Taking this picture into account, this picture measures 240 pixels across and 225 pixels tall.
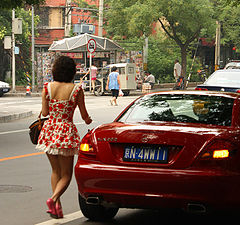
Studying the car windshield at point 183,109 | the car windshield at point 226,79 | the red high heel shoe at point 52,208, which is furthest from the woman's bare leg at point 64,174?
the car windshield at point 226,79

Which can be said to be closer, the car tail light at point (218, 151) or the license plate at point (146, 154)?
the car tail light at point (218, 151)

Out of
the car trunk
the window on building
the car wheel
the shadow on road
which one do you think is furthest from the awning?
the car trunk

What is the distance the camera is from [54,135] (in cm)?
716

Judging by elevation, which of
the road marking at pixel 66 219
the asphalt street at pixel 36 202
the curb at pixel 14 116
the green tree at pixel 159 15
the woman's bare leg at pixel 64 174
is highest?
the green tree at pixel 159 15

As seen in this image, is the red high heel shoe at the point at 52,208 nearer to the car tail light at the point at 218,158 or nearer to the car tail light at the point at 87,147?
the car tail light at the point at 87,147

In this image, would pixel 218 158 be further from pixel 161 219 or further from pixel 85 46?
pixel 85 46

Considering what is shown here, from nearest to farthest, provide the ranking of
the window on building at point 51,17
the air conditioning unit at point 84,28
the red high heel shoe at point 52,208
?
the red high heel shoe at point 52,208 → the air conditioning unit at point 84,28 → the window on building at point 51,17

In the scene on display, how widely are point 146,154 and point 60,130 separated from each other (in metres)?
1.06

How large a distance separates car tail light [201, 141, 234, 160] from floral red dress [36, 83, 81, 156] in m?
1.47

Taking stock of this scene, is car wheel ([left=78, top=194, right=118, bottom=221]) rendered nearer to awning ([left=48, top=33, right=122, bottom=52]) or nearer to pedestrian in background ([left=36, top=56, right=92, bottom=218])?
pedestrian in background ([left=36, top=56, right=92, bottom=218])

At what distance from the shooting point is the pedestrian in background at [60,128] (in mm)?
7156

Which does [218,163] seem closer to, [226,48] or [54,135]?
[54,135]

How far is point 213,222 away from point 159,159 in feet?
4.07

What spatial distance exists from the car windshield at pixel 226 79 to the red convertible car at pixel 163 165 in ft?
48.0
